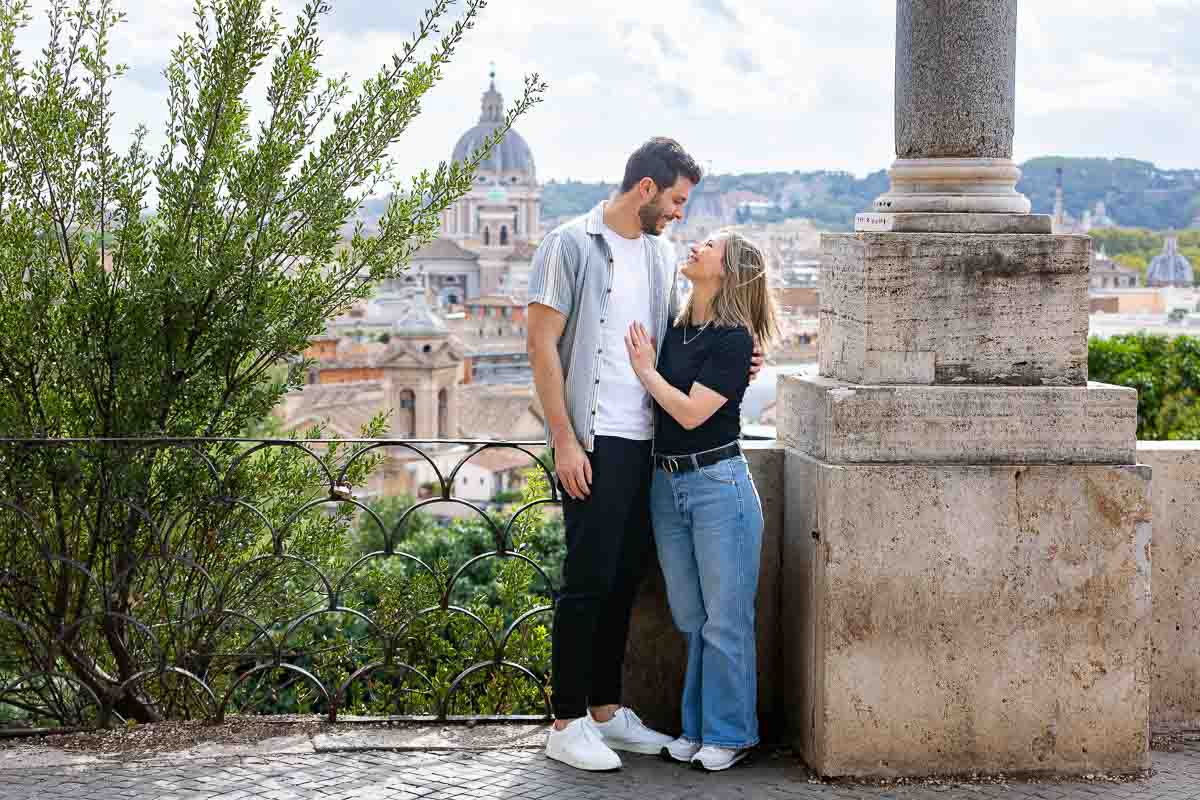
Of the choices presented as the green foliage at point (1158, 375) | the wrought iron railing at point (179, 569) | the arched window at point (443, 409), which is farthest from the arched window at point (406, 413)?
the wrought iron railing at point (179, 569)

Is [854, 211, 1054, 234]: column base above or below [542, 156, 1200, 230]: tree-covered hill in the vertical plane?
below

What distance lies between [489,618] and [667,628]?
8.35ft

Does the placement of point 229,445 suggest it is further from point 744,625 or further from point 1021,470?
point 1021,470

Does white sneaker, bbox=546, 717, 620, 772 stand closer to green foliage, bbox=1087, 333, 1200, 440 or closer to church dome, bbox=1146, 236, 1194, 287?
green foliage, bbox=1087, 333, 1200, 440

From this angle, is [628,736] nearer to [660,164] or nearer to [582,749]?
[582,749]

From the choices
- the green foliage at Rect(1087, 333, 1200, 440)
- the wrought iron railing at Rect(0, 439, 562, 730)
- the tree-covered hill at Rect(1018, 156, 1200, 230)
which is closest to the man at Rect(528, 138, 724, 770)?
the wrought iron railing at Rect(0, 439, 562, 730)

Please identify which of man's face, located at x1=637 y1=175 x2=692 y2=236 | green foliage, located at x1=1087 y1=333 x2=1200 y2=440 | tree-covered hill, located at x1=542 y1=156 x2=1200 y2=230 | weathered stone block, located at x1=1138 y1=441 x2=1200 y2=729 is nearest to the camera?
man's face, located at x1=637 y1=175 x2=692 y2=236

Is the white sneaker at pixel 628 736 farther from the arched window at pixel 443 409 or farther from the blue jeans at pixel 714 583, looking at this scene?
the arched window at pixel 443 409

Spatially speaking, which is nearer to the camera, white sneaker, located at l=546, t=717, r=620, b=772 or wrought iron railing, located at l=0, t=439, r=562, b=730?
white sneaker, located at l=546, t=717, r=620, b=772

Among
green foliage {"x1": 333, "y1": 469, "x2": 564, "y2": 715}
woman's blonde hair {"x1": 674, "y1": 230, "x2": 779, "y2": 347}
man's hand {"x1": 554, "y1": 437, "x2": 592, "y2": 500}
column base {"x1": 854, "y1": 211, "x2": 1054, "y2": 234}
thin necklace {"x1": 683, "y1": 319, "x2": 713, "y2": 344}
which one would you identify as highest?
column base {"x1": 854, "y1": 211, "x2": 1054, "y2": 234}

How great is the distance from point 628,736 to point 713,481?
0.64 meters

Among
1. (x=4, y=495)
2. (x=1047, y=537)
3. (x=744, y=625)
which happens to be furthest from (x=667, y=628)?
(x=4, y=495)

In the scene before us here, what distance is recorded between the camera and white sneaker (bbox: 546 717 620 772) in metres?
3.55

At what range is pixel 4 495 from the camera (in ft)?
14.2
